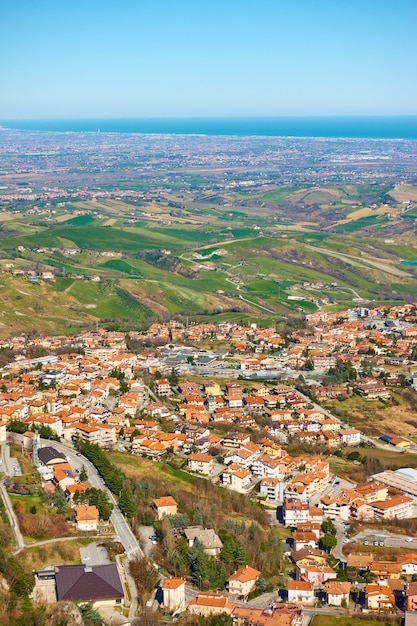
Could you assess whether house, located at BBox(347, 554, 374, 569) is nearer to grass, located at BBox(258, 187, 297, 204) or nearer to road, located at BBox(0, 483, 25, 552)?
road, located at BBox(0, 483, 25, 552)

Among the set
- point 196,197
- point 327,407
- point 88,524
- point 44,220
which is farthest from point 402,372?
point 196,197

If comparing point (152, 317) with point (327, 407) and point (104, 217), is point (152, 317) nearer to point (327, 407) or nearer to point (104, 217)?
point (327, 407)

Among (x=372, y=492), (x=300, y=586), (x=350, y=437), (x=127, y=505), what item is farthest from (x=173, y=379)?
(x=300, y=586)

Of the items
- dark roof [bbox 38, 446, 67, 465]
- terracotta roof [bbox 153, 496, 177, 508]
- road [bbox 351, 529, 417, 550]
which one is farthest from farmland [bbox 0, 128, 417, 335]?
road [bbox 351, 529, 417, 550]

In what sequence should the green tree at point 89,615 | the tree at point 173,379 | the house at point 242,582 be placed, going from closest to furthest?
the green tree at point 89,615 < the house at point 242,582 < the tree at point 173,379

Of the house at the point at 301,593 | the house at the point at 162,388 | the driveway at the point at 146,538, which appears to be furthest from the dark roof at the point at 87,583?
the house at the point at 162,388

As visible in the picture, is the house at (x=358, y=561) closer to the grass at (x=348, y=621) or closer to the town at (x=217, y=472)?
the town at (x=217, y=472)

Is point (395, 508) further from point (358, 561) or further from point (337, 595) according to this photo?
point (337, 595)
